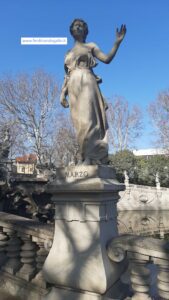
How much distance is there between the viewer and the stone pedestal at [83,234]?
2.82m

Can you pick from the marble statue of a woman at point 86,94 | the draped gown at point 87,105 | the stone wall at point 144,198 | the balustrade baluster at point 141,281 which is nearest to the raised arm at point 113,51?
the marble statue of a woman at point 86,94

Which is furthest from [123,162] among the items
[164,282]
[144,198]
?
[164,282]

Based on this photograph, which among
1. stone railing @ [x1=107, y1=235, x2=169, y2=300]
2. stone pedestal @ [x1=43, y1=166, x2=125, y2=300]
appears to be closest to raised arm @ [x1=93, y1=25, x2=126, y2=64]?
stone pedestal @ [x1=43, y1=166, x2=125, y2=300]

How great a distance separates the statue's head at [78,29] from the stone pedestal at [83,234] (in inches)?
61.7

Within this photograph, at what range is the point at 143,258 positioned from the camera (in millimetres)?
2594

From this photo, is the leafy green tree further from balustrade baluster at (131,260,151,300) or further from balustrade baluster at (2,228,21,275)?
balustrade baluster at (131,260,151,300)

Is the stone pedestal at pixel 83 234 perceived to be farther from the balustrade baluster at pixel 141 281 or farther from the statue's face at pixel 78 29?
the statue's face at pixel 78 29

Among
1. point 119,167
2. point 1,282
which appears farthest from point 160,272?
point 119,167

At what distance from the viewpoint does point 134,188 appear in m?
31.7

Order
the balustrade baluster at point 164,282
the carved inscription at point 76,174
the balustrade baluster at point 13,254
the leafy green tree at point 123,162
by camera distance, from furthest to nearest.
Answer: the leafy green tree at point 123,162, the balustrade baluster at point 13,254, the carved inscription at point 76,174, the balustrade baluster at point 164,282

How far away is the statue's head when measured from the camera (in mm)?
3461

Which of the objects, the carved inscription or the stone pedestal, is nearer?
the stone pedestal

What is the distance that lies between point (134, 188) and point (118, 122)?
9510mm

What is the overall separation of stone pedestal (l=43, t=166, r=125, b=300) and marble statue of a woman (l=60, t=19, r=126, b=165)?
263mm
